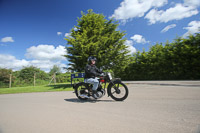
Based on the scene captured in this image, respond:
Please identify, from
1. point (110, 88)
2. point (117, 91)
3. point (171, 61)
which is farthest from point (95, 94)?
point (171, 61)

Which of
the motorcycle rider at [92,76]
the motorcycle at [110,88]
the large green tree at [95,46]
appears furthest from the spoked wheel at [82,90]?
the large green tree at [95,46]

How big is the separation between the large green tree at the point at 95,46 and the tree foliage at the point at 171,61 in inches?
230

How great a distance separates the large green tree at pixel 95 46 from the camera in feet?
33.2

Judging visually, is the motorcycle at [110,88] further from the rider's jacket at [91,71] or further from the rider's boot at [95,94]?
the rider's jacket at [91,71]

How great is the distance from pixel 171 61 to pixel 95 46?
13441 mm

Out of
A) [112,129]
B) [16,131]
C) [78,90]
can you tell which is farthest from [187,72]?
[16,131]

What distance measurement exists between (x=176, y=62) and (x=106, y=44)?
1251 cm

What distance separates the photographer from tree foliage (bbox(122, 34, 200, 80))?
1526 centimetres

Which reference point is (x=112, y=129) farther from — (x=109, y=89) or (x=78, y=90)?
(x=78, y=90)

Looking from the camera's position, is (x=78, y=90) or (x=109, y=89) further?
(x=78, y=90)

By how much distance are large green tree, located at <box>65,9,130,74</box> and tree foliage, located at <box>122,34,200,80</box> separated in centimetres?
584

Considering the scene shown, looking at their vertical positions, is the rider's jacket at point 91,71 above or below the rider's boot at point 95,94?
above

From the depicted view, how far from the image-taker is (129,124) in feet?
7.16

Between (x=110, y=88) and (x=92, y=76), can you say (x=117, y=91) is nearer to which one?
(x=110, y=88)
